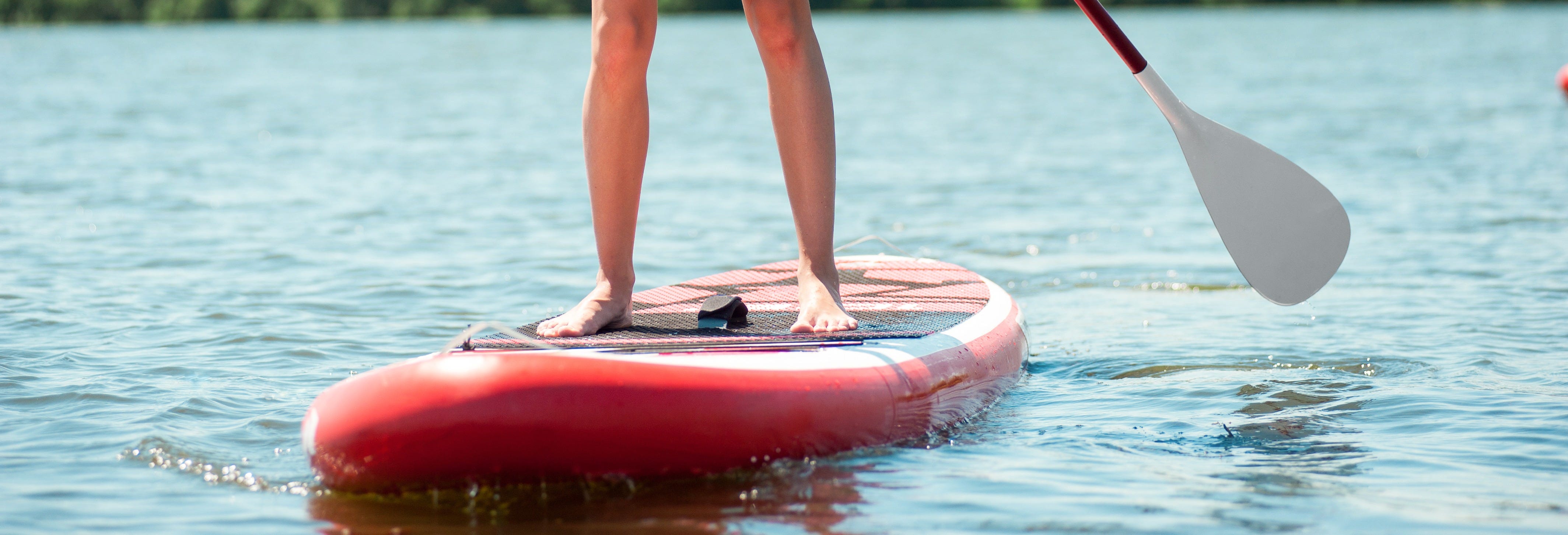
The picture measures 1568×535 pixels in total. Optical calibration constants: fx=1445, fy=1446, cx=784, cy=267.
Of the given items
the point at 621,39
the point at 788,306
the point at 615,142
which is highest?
the point at 621,39

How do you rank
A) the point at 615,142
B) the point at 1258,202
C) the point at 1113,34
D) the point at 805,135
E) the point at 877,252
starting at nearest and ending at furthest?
the point at 615,142, the point at 805,135, the point at 1113,34, the point at 1258,202, the point at 877,252

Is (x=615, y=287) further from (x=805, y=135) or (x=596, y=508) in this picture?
→ (x=596, y=508)

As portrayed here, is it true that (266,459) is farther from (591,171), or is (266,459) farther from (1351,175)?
(1351,175)

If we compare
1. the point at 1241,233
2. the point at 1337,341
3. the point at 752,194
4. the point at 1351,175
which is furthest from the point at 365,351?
the point at 1351,175

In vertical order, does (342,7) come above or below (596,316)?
above

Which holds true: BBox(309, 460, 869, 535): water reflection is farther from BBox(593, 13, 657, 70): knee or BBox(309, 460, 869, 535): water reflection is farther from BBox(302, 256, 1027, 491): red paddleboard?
BBox(593, 13, 657, 70): knee

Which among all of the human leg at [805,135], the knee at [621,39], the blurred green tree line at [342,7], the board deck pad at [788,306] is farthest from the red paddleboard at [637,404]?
the blurred green tree line at [342,7]

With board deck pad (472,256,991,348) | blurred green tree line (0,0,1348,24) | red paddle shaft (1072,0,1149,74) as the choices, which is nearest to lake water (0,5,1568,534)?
board deck pad (472,256,991,348)

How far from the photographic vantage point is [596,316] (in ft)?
10.6

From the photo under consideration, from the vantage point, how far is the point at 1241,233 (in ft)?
12.0

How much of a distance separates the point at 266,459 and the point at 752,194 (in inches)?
217

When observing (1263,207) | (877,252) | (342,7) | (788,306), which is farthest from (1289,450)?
(342,7)

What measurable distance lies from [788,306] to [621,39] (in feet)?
2.87

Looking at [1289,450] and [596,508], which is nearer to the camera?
[596,508]
